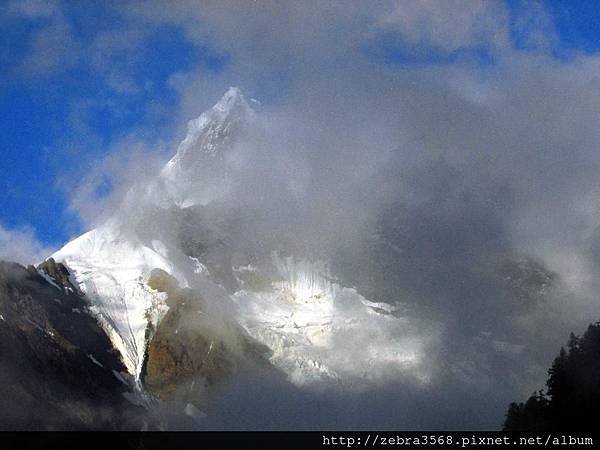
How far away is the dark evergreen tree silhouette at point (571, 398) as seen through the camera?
90750 millimetres

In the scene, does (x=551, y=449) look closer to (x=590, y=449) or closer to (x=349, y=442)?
(x=590, y=449)

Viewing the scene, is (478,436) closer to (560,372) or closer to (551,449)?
(560,372)

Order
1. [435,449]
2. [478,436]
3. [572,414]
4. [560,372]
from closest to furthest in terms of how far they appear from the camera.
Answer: [572,414] → [560,372] → [478,436] → [435,449]

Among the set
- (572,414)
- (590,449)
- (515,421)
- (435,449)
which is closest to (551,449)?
(590,449)

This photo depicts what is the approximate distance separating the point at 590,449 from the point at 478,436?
30077 millimetres

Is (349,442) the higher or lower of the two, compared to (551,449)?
higher

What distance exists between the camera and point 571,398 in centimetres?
9506

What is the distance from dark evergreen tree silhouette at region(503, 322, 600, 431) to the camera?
90.8m

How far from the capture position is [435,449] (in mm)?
195750

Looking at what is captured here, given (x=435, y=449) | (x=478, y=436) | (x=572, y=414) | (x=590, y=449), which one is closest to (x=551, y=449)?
(x=590, y=449)

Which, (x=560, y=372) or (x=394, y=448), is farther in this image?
(x=394, y=448)

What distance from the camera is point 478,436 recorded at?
113 meters

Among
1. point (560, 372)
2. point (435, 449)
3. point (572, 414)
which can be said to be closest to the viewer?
point (572, 414)

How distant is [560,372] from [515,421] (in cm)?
812
